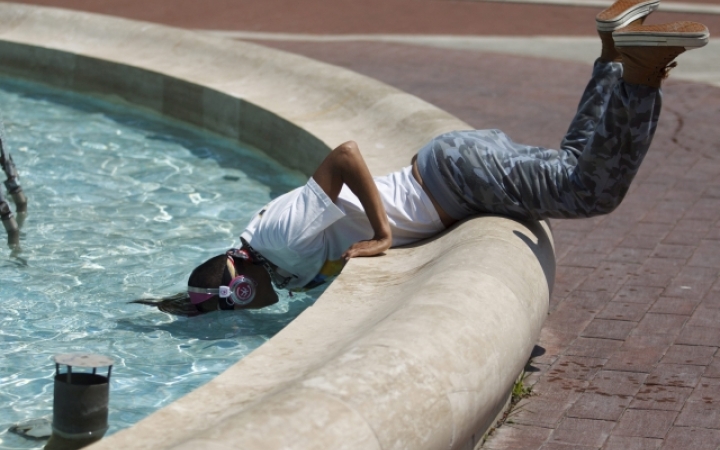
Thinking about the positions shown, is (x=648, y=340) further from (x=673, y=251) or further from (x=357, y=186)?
(x=357, y=186)

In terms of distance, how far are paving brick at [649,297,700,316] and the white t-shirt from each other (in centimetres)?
103

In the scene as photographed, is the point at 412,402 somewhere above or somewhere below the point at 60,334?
above

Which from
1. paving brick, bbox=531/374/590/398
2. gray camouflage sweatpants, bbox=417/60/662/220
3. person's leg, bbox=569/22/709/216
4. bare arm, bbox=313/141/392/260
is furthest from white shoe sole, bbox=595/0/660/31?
paving brick, bbox=531/374/590/398

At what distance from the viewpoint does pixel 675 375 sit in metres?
3.90

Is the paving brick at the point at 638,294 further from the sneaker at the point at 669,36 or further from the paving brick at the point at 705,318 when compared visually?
Answer: the sneaker at the point at 669,36

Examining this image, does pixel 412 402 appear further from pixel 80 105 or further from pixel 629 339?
pixel 80 105

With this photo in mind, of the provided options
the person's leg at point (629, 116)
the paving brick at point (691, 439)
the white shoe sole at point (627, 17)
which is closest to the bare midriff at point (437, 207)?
the person's leg at point (629, 116)

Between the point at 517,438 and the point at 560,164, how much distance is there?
3.91 ft

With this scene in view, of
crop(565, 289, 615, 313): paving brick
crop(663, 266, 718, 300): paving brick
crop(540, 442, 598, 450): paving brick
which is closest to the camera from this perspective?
crop(540, 442, 598, 450): paving brick

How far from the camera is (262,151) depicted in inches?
270

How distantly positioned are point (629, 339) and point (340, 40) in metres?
7.76

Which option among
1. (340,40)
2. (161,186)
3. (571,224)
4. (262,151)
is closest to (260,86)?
(262,151)

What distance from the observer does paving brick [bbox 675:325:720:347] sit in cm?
418

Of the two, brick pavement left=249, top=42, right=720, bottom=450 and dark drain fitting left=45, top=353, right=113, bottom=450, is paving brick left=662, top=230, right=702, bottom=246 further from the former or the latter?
dark drain fitting left=45, top=353, right=113, bottom=450
